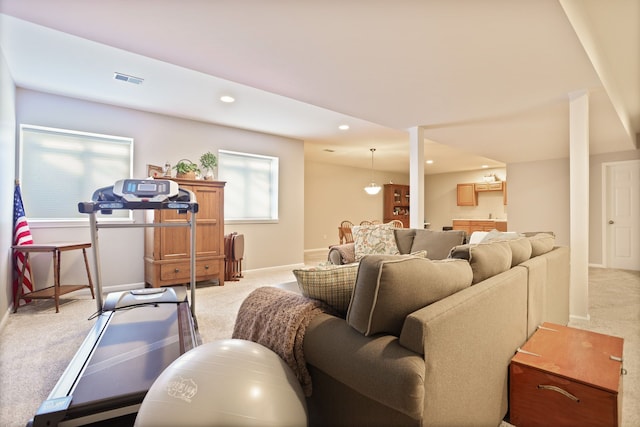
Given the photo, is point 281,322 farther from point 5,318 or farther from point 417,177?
point 417,177

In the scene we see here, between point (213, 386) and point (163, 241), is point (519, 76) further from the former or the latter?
point (163, 241)

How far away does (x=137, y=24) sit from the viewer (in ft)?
7.04

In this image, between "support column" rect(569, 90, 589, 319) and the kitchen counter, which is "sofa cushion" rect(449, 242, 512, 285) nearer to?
"support column" rect(569, 90, 589, 319)

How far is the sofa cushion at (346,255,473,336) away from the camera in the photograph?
110 centimetres

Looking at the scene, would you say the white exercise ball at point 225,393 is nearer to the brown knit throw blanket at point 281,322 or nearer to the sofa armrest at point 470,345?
the brown knit throw blanket at point 281,322

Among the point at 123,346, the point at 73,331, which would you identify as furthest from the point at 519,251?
the point at 73,331

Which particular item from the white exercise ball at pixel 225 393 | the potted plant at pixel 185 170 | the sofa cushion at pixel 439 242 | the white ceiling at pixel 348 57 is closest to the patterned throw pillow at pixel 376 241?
the sofa cushion at pixel 439 242

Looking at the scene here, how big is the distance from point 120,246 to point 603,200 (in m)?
8.61

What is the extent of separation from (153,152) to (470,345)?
15.4ft

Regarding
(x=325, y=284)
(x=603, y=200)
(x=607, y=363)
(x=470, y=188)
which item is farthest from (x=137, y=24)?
(x=470, y=188)

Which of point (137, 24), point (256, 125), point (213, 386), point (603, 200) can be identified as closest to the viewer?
point (213, 386)

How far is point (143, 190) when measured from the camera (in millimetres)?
A: 2465

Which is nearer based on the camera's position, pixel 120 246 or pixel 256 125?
pixel 120 246

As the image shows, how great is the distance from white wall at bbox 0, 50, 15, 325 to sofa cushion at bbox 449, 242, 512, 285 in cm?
394
